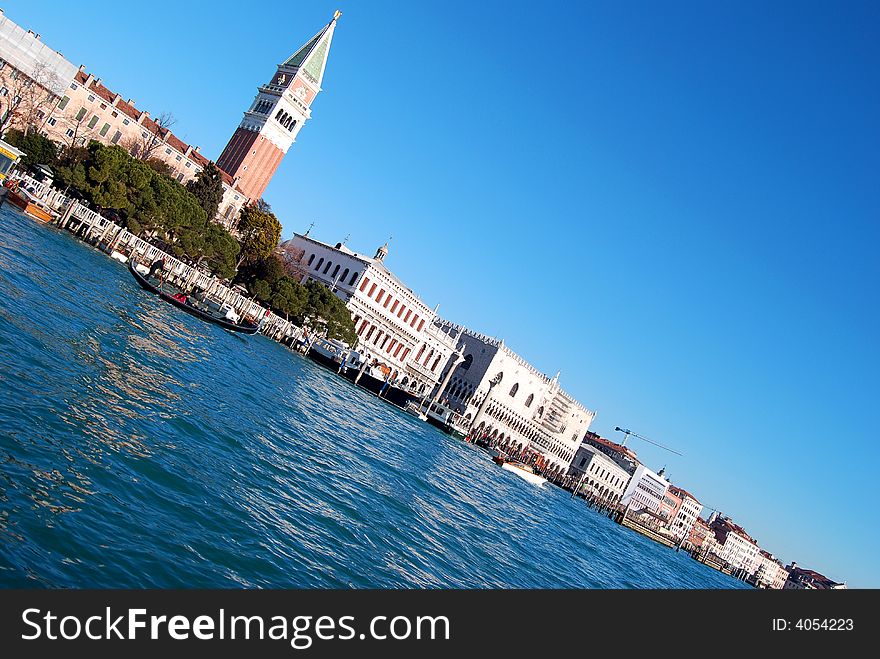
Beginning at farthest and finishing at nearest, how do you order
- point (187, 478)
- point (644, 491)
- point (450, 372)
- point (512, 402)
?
1. point (644, 491)
2. point (512, 402)
3. point (450, 372)
4. point (187, 478)

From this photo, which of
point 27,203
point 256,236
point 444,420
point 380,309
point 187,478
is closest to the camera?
point 187,478

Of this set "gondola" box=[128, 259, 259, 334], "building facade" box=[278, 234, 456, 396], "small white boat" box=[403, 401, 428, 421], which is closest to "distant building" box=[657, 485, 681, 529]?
"building facade" box=[278, 234, 456, 396]

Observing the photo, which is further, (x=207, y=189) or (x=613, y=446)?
(x=613, y=446)

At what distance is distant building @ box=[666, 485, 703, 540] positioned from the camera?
397ft

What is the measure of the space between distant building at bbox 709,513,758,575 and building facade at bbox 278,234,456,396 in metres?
91.0

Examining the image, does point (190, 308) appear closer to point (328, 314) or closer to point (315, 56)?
point (328, 314)

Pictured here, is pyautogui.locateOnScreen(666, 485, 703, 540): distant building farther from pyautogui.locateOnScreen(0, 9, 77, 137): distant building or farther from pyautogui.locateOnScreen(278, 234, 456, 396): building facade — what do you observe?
pyautogui.locateOnScreen(0, 9, 77, 137): distant building

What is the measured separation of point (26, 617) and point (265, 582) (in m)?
4.60

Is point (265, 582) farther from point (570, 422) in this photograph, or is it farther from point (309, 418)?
A: point (570, 422)

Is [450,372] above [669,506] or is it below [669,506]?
above

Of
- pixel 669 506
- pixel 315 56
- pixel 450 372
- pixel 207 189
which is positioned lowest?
pixel 669 506

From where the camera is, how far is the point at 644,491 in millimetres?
112562

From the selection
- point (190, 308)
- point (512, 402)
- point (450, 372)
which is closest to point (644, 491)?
point (512, 402)

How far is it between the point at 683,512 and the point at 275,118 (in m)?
96.7
